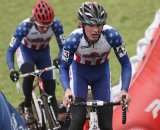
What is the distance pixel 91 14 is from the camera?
23.3ft

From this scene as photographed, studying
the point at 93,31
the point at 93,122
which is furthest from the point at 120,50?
the point at 93,122

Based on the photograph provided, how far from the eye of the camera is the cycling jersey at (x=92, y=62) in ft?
24.1

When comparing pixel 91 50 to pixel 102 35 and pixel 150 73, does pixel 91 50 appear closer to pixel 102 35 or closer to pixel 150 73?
pixel 102 35

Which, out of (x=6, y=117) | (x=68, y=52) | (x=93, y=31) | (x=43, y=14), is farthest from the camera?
(x=43, y=14)

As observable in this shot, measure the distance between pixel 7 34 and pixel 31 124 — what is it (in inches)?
238

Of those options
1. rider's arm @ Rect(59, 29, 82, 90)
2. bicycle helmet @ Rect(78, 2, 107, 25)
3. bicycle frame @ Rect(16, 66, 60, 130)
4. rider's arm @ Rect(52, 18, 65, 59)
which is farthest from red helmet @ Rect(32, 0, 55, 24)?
bicycle helmet @ Rect(78, 2, 107, 25)

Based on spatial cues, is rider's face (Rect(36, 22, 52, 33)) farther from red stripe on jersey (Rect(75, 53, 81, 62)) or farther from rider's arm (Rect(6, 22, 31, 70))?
red stripe on jersey (Rect(75, 53, 81, 62))

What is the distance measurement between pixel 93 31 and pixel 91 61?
0.89m

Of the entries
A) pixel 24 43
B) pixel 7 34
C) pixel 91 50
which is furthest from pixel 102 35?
pixel 7 34

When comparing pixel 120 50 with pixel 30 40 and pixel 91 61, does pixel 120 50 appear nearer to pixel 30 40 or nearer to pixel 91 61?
pixel 91 61

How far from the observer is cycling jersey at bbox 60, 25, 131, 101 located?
7.35m

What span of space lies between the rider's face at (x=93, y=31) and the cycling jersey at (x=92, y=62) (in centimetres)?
25

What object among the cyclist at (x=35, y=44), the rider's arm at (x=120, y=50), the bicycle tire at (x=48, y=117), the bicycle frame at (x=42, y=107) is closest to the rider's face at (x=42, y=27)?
the cyclist at (x=35, y=44)

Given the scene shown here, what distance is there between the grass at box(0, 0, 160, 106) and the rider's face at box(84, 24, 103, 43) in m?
5.67
